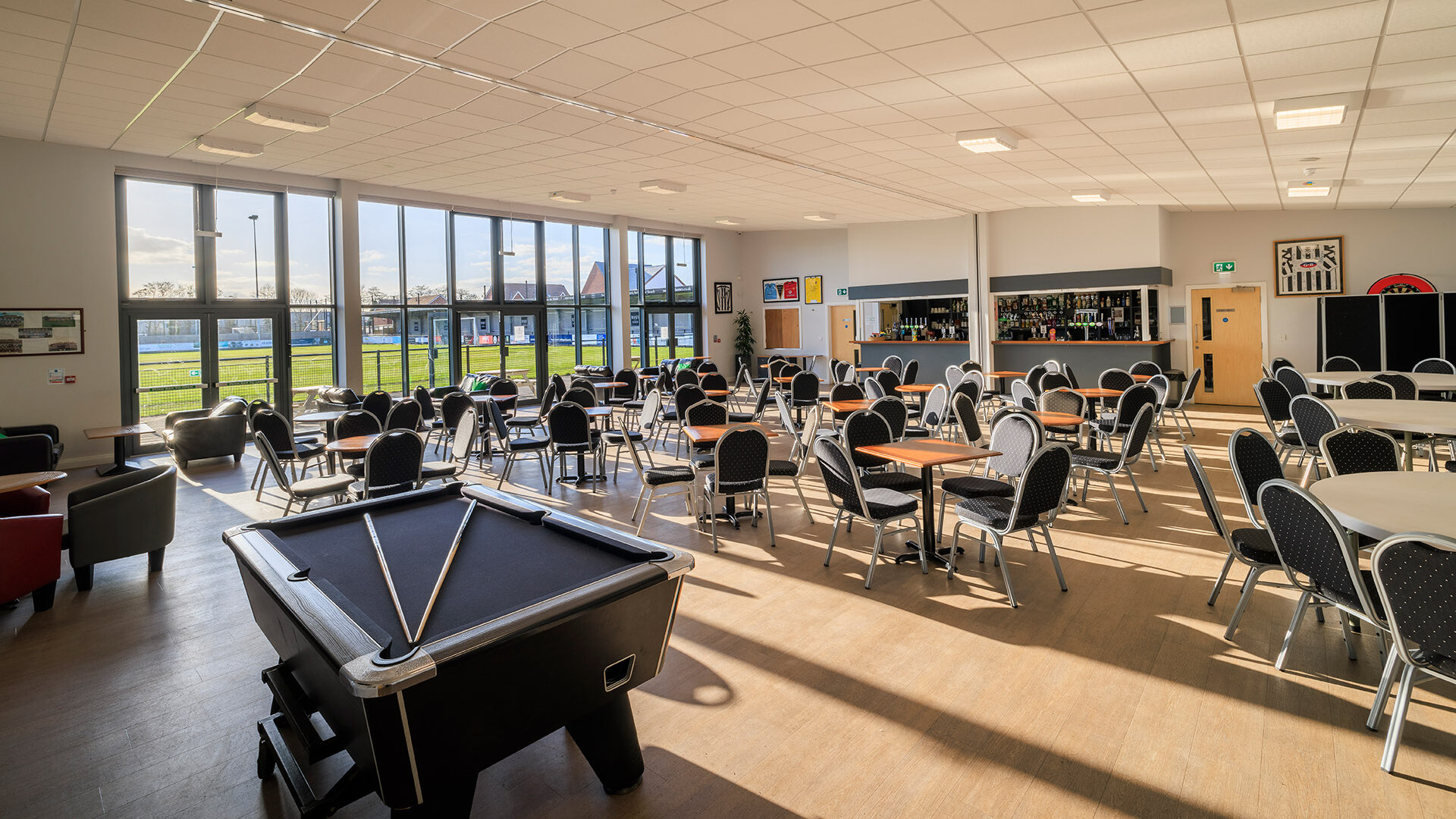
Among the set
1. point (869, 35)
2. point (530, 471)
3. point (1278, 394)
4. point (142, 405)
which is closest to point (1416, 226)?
point (1278, 394)

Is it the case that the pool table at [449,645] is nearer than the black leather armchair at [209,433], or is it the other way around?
the pool table at [449,645]

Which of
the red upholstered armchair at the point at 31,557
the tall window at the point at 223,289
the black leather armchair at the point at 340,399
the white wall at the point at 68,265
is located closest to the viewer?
the red upholstered armchair at the point at 31,557

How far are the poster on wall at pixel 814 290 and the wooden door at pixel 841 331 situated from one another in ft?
1.32

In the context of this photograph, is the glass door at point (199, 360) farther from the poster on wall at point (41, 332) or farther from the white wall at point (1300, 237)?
the white wall at point (1300, 237)

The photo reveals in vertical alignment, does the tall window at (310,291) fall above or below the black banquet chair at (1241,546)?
above

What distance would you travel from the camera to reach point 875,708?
328 cm

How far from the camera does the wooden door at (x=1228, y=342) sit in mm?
13492

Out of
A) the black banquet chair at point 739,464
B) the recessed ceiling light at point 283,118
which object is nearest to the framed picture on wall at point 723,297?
the recessed ceiling light at point 283,118

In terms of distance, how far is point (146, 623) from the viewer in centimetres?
441

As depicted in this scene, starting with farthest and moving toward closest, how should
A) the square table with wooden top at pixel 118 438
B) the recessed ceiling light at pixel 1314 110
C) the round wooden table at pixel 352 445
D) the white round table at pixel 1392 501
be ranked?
the square table with wooden top at pixel 118 438
the round wooden table at pixel 352 445
the recessed ceiling light at pixel 1314 110
the white round table at pixel 1392 501

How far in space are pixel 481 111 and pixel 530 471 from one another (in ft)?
13.2

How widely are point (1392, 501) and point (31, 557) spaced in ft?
23.4

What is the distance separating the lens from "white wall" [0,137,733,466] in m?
8.73

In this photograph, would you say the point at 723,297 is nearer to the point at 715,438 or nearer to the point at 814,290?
the point at 814,290
